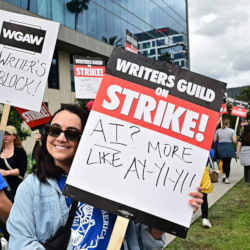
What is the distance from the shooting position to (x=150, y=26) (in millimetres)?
29656

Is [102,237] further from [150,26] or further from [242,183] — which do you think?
[150,26]

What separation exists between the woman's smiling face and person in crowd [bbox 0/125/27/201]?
1.69m

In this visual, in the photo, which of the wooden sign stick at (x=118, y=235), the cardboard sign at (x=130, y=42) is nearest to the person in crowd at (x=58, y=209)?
the wooden sign stick at (x=118, y=235)

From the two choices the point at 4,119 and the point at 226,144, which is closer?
the point at 4,119

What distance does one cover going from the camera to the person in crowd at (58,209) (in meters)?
1.45

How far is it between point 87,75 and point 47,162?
4750 mm

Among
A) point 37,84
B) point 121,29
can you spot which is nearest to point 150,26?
point 121,29

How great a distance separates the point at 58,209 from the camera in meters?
1.48

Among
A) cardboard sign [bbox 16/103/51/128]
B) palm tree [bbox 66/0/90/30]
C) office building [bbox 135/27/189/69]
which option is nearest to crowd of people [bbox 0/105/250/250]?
cardboard sign [bbox 16/103/51/128]

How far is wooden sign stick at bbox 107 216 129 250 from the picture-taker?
142cm

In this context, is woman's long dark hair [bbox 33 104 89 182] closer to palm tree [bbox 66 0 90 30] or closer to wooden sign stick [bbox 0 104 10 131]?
wooden sign stick [bbox 0 104 10 131]

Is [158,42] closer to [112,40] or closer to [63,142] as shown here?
[112,40]

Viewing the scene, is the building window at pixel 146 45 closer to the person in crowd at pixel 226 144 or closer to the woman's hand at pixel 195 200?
the person in crowd at pixel 226 144

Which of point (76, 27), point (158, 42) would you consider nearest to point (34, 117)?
point (76, 27)
